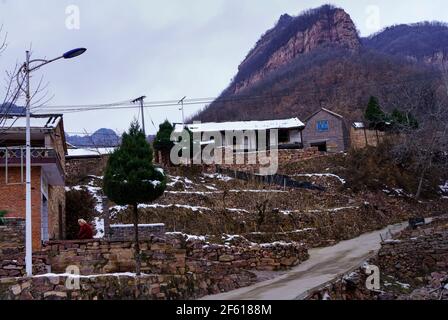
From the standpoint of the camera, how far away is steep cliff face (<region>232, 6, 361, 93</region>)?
347 feet

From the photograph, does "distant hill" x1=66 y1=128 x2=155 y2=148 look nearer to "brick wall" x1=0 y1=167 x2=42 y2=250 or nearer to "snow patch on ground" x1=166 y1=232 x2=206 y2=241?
"snow patch on ground" x1=166 y1=232 x2=206 y2=241

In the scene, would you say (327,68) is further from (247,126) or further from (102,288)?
(102,288)

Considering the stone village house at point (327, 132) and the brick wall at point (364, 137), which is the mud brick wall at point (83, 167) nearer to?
the stone village house at point (327, 132)

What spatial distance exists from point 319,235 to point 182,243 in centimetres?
846

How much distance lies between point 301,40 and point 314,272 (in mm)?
96881

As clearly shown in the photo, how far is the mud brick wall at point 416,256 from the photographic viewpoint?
1670cm

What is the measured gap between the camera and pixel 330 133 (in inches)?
1761

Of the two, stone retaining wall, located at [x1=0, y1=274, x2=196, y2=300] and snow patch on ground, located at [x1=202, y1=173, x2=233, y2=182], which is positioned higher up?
snow patch on ground, located at [x1=202, y1=173, x2=233, y2=182]

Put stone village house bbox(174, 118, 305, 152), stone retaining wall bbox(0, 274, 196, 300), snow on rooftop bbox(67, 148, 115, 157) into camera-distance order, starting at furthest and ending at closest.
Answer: stone village house bbox(174, 118, 305, 152) → snow on rooftop bbox(67, 148, 115, 157) → stone retaining wall bbox(0, 274, 196, 300)

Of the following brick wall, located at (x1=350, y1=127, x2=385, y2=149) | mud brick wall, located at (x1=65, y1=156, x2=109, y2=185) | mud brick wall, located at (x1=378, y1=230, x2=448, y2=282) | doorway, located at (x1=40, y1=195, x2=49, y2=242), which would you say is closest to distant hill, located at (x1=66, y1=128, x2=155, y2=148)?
mud brick wall, located at (x1=65, y1=156, x2=109, y2=185)

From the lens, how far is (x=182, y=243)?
65.3 ft

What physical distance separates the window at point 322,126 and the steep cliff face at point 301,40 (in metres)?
61.4
